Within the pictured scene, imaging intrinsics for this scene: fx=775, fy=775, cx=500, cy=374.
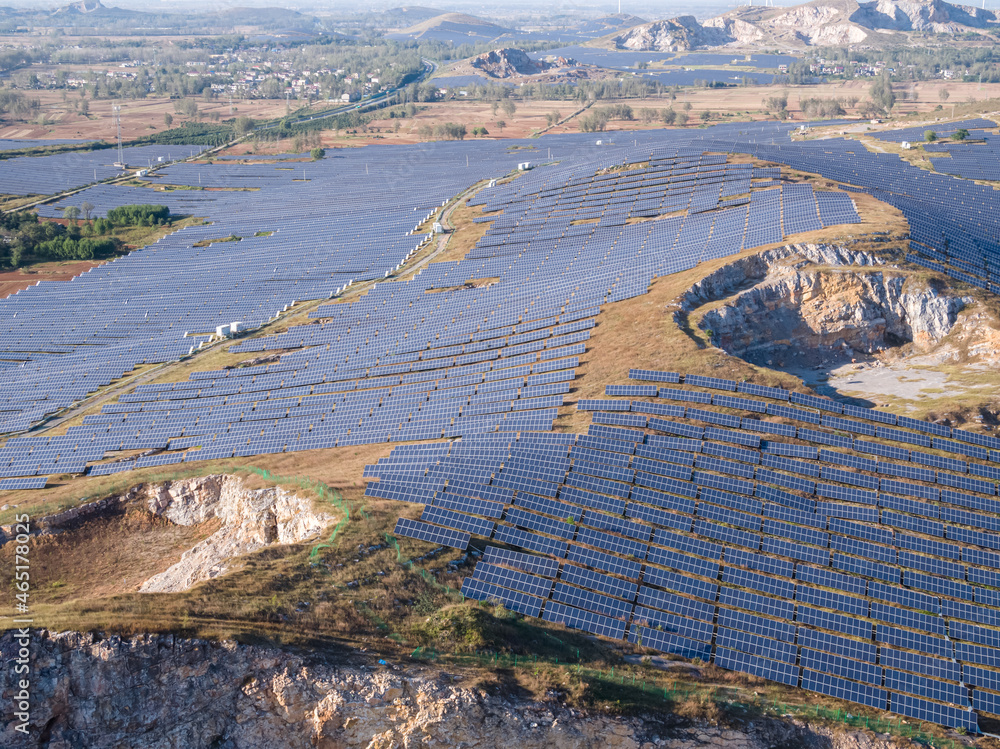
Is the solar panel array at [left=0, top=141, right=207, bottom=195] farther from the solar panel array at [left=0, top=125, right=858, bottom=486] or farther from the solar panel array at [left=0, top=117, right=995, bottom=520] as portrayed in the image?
the solar panel array at [left=0, top=125, right=858, bottom=486]

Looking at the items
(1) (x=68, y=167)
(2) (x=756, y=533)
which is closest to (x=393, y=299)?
(2) (x=756, y=533)

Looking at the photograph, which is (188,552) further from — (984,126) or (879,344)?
(984,126)

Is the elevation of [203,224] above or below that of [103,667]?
above

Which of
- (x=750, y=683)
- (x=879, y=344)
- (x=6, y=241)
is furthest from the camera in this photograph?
(x=6, y=241)

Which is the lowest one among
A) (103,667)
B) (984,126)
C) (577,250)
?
(103,667)

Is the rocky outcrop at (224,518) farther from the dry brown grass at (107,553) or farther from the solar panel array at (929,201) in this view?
the solar panel array at (929,201)

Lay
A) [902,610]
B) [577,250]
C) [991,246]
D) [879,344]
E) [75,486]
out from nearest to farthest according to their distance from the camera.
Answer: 1. [902,610]
2. [75,486]
3. [879,344]
4. [991,246]
5. [577,250]

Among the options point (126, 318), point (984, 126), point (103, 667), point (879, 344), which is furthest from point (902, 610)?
point (984, 126)
